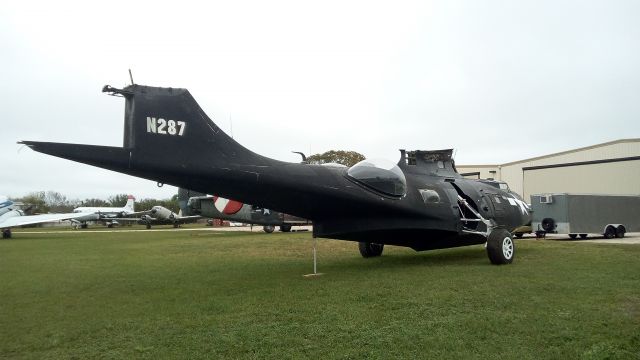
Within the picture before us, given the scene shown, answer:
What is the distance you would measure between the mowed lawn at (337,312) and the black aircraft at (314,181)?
0.96 m

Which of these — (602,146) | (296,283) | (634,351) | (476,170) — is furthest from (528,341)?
(476,170)

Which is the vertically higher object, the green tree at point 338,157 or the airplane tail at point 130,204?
the green tree at point 338,157

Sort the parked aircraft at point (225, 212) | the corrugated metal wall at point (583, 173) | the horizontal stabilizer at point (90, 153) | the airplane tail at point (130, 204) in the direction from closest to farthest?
the horizontal stabilizer at point (90, 153) < the parked aircraft at point (225, 212) < the corrugated metal wall at point (583, 173) < the airplane tail at point (130, 204)

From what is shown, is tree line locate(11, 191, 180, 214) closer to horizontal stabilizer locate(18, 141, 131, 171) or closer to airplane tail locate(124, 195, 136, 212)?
airplane tail locate(124, 195, 136, 212)

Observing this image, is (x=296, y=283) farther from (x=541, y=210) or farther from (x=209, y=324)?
(x=541, y=210)

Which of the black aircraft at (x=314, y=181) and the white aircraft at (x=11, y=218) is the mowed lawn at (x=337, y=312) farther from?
the white aircraft at (x=11, y=218)

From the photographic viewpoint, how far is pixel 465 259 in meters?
12.6

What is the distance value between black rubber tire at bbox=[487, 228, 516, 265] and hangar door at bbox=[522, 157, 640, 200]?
A: 29350 mm

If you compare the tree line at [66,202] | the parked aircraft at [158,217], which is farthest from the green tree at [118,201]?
the parked aircraft at [158,217]

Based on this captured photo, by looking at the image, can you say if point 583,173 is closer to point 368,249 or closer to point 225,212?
point 225,212

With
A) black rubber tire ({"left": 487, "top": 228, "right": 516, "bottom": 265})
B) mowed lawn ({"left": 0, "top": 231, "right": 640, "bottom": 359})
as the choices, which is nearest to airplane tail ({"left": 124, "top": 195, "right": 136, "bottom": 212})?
mowed lawn ({"left": 0, "top": 231, "right": 640, "bottom": 359})

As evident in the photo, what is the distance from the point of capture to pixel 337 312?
6504 mm

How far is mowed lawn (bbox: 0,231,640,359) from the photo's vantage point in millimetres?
5039

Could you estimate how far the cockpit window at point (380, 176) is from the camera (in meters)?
10.1
